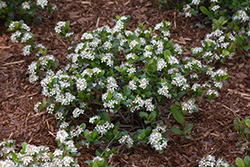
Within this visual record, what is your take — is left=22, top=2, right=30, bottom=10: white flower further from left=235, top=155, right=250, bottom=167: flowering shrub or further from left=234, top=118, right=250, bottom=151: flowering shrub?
left=235, top=155, right=250, bottom=167: flowering shrub

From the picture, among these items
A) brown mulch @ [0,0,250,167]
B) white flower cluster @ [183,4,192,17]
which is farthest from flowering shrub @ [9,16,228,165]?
white flower cluster @ [183,4,192,17]

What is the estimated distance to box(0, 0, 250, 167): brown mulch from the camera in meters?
3.15

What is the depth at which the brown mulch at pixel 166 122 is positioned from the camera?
315 centimetres

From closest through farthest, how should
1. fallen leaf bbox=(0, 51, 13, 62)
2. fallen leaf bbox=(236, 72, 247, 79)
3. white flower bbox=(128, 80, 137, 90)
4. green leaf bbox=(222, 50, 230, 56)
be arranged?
white flower bbox=(128, 80, 137, 90) → green leaf bbox=(222, 50, 230, 56) → fallen leaf bbox=(236, 72, 247, 79) → fallen leaf bbox=(0, 51, 13, 62)

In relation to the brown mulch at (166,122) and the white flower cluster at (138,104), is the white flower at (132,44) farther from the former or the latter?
the brown mulch at (166,122)

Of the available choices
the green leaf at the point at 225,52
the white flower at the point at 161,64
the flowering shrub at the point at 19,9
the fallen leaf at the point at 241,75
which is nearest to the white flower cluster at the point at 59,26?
the flowering shrub at the point at 19,9

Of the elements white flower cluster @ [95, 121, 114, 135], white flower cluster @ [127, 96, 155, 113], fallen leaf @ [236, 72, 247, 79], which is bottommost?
white flower cluster @ [95, 121, 114, 135]

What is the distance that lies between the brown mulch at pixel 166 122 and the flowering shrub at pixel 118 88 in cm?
18

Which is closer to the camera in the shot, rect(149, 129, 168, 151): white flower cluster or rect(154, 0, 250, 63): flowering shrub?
rect(149, 129, 168, 151): white flower cluster

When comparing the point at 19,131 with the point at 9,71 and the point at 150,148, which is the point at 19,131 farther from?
the point at 150,148

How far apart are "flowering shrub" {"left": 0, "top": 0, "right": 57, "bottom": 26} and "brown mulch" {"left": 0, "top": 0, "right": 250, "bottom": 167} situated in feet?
0.69

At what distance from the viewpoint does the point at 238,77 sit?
387 cm

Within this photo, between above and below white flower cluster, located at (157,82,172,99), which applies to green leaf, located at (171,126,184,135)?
below

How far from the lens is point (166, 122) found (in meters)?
3.41
